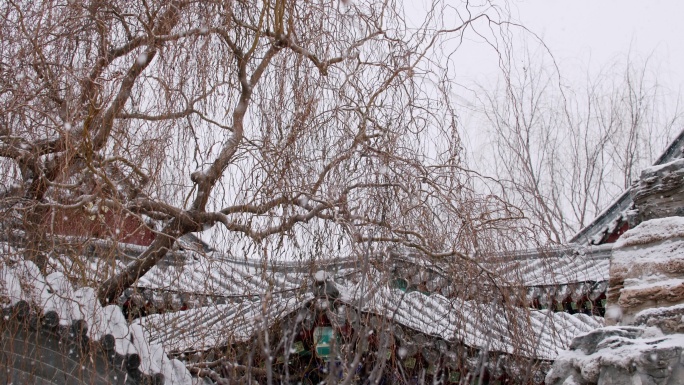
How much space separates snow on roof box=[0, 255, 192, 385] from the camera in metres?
3.62

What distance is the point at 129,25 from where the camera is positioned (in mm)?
4504

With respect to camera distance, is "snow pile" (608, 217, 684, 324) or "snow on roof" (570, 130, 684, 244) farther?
"snow on roof" (570, 130, 684, 244)

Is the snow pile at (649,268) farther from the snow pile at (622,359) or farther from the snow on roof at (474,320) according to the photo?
the snow on roof at (474,320)

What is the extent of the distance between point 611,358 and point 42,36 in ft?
10.6

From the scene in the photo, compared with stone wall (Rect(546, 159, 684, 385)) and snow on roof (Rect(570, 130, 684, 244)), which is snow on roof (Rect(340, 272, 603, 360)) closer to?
stone wall (Rect(546, 159, 684, 385))

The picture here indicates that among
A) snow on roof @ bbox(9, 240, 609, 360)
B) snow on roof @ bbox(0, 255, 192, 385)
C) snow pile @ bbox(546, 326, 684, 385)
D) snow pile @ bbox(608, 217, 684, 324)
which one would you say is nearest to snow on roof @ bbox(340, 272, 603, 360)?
snow on roof @ bbox(9, 240, 609, 360)

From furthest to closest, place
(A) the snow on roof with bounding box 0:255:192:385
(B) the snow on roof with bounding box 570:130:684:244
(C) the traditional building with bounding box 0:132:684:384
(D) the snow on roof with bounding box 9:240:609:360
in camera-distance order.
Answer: (B) the snow on roof with bounding box 570:130:684:244 < (D) the snow on roof with bounding box 9:240:609:360 < (A) the snow on roof with bounding box 0:255:192:385 < (C) the traditional building with bounding box 0:132:684:384

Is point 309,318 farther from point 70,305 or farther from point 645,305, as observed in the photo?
point 645,305

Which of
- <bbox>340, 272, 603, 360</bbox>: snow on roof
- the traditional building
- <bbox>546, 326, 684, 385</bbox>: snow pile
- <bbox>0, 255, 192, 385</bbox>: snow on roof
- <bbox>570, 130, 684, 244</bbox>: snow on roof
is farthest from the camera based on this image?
<bbox>570, 130, 684, 244</bbox>: snow on roof

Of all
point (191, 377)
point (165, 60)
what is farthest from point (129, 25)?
point (191, 377)

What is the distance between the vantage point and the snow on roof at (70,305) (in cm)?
362

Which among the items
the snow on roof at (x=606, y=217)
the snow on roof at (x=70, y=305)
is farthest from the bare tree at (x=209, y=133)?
the snow on roof at (x=606, y=217)

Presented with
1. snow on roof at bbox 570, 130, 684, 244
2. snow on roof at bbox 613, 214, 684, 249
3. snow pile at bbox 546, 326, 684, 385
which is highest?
snow on roof at bbox 570, 130, 684, 244

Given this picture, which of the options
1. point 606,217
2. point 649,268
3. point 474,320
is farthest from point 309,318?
point 606,217
